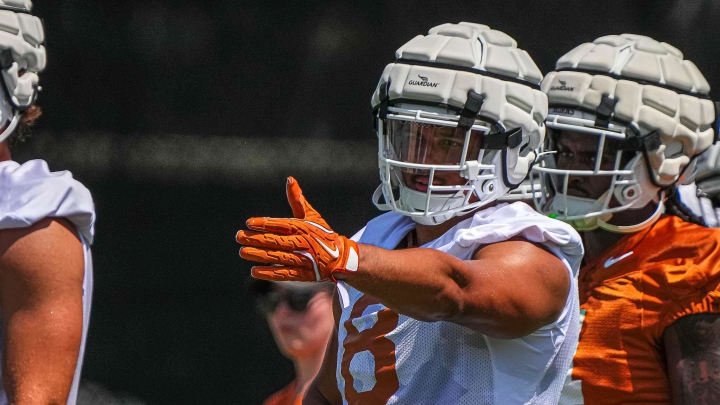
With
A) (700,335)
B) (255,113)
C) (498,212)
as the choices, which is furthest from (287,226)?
(255,113)

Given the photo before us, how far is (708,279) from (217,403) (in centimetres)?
200

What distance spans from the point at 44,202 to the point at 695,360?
4.39 ft

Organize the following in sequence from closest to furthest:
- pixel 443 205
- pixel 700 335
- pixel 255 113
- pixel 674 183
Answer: pixel 443 205 → pixel 700 335 → pixel 674 183 → pixel 255 113

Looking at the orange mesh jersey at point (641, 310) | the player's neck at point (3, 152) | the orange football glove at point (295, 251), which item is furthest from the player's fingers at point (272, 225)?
the orange mesh jersey at point (641, 310)

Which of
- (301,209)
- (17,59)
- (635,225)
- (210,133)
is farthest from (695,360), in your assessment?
(210,133)

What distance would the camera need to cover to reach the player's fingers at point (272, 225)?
1.62 m

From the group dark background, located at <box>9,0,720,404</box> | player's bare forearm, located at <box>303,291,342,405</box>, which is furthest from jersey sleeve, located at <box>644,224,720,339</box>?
dark background, located at <box>9,0,720,404</box>

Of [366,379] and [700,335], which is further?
[700,335]

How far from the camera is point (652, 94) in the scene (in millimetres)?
2713

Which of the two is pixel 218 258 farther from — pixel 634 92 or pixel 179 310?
pixel 634 92

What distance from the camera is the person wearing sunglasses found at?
3285 mm

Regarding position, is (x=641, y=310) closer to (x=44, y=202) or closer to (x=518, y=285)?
(x=518, y=285)

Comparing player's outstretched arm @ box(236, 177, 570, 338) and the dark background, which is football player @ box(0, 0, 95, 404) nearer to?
player's outstretched arm @ box(236, 177, 570, 338)

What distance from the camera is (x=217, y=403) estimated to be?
156 inches
